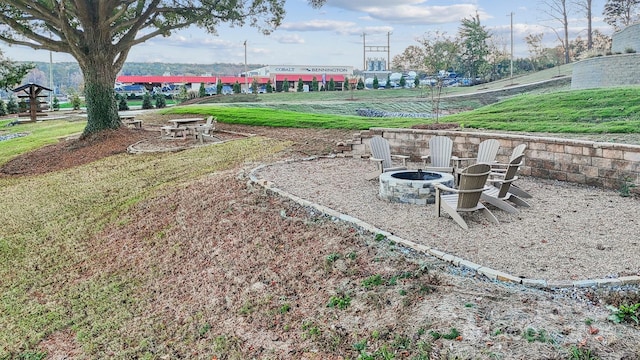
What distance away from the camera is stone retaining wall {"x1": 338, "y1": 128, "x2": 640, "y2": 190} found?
7.04 meters

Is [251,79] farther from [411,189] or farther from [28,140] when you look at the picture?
[411,189]

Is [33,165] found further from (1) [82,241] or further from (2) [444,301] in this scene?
(2) [444,301]

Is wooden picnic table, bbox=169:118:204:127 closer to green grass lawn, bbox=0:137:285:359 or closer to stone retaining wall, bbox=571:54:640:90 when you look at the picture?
green grass lawn, bbox=0:137:285:359

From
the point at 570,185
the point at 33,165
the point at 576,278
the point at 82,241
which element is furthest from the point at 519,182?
the point at 33,165

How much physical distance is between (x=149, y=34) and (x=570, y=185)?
47.8 ft

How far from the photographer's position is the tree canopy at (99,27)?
1536cm

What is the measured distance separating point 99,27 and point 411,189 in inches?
508

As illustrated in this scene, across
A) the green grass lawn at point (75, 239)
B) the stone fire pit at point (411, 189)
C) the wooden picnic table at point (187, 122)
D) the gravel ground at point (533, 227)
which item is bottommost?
the green grass lawn at point (75, 239)

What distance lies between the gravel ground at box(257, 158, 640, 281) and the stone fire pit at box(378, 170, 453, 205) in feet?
0.41

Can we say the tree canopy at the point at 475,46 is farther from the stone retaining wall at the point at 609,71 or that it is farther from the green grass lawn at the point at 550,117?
the green grass lawn at the point at 550,117

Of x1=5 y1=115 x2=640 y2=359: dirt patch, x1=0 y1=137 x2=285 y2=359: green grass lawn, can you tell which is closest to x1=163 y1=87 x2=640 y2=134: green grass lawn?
x1=0 y1=137 x2=285 y2=359: green grass lawn

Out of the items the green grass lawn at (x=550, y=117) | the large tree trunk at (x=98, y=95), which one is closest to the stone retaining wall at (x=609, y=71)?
the green grass lawn at (x=550, y=117)

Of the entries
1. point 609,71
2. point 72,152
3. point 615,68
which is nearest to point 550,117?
point 615,68

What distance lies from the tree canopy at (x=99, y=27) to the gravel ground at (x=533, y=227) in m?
10.4
